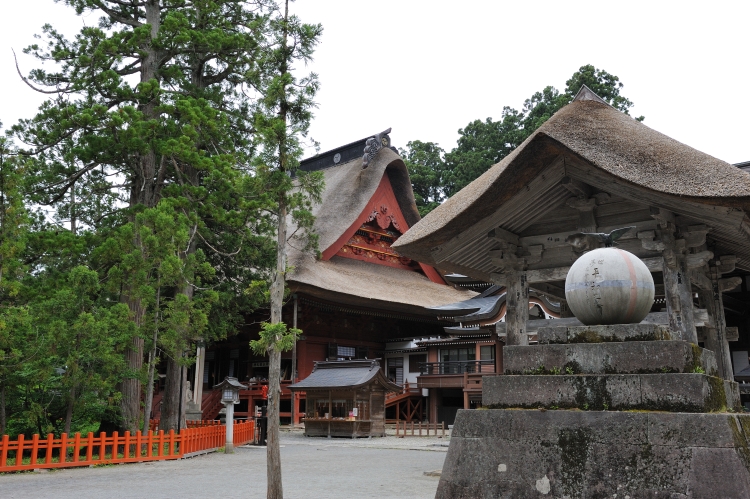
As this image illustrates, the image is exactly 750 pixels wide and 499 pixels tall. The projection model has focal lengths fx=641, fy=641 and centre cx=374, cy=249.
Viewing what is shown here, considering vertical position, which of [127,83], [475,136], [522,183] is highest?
[475,136]

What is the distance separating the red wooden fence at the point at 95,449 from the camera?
986 cm

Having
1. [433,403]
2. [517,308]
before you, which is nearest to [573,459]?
[517,308]

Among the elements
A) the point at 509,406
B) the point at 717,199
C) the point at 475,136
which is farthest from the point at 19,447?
the point at 475,136

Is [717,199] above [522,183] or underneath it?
underneath

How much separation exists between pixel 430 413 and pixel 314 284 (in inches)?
253

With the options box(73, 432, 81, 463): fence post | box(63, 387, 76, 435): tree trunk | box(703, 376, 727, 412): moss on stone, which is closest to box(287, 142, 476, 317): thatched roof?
box(63, 387, 76, 435): tree trunk

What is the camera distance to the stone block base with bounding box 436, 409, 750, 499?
4.26 metres

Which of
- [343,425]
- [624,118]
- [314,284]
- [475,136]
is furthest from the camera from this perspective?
[475,136]

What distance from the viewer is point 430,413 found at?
22219mm

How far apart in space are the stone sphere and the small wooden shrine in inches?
512

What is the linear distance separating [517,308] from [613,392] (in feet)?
15.1

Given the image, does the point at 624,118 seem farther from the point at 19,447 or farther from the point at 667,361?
the point at 19,447

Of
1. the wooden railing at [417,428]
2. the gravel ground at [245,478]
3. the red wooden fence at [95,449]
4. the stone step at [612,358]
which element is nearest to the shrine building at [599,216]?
the stone step at [612,358]

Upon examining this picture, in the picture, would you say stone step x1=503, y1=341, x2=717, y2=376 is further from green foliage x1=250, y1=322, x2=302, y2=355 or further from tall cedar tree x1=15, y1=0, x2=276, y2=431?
tall cedar tree x1=15, y1=0, x2=276, y2=431
